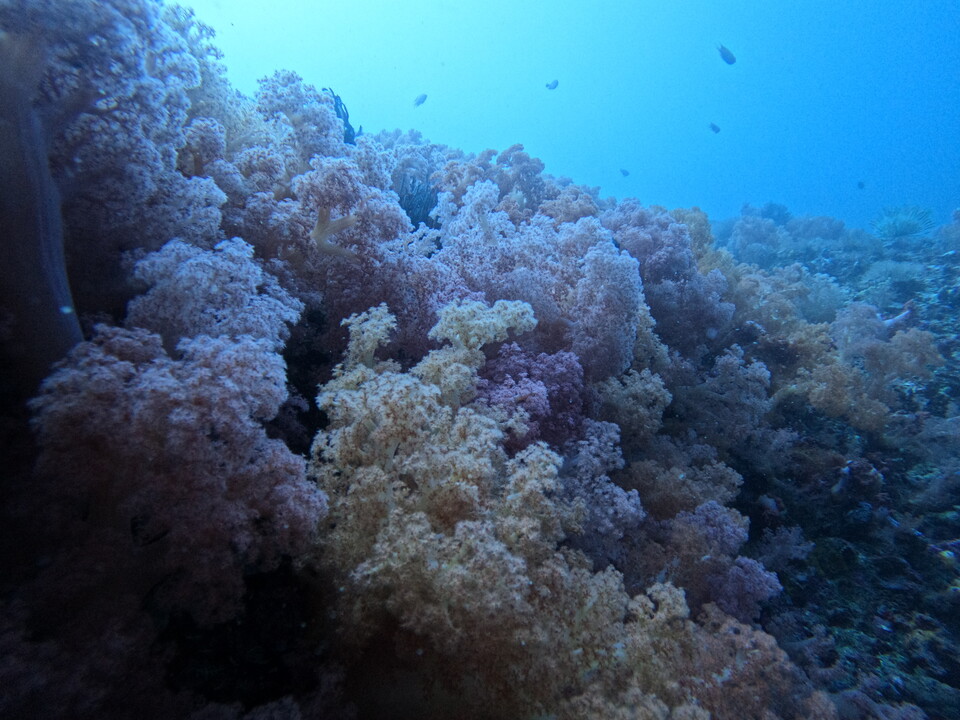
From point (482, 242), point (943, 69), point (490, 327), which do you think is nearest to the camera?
point (490, 327)

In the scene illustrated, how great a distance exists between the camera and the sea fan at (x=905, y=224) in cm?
1897

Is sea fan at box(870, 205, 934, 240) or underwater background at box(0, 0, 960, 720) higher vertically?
sea fan at box(870, 205, 934, 240)

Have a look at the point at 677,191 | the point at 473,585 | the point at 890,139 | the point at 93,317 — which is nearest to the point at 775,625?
the point at 473,585

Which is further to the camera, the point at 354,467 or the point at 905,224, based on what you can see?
the point at 905,224

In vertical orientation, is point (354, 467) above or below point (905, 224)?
below

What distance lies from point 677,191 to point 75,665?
625ft

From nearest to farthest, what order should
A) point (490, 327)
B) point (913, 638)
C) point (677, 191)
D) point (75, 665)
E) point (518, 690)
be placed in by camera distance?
point (75, 665), point (518, 690), point (490, 327), point (913, 638), point (677, 191)

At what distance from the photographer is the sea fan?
19.0 m

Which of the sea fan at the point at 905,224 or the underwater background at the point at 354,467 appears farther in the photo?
the sea fan at the point at 905,224

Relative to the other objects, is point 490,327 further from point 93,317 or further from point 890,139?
point 890,139

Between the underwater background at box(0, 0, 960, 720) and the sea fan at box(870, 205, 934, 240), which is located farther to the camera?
the sea fan at box(870, 205, 934, 240)

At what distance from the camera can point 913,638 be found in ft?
15.0

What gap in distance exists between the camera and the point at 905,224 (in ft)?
62.4

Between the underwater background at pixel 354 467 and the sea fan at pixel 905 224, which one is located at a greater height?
the sea fan at pixel 905 224
